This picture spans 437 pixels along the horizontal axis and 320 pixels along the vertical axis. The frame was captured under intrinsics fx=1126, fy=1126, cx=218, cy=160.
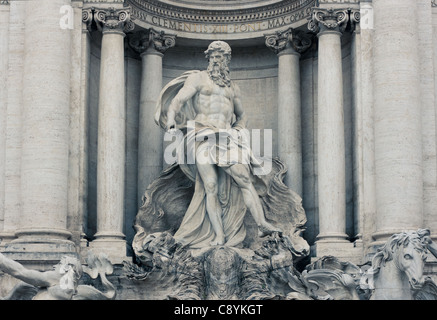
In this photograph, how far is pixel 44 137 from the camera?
24312mm

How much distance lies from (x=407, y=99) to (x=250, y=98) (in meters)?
5.44

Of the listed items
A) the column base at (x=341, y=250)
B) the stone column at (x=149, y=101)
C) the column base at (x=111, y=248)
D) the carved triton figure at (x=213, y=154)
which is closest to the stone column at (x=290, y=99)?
the carved triton figure at (x=213, y=154)

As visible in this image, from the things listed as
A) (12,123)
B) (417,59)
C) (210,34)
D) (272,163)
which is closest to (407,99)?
(417,59)

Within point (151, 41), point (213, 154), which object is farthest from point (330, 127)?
point (151, 41)

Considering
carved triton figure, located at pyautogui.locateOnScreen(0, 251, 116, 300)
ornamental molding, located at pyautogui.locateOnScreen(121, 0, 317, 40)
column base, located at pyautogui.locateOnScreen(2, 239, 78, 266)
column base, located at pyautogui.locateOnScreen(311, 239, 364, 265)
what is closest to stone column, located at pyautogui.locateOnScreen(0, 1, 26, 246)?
column base, located at pyautogui.locateOnScreen(2, 239, 78, 266)

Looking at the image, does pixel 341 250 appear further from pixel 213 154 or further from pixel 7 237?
pixel 7 237

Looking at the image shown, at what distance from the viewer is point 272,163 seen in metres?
26.4

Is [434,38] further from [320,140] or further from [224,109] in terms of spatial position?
[224,109]

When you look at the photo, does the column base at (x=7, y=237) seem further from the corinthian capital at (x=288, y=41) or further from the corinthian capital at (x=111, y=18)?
the corinthian capital at (x=288, y=41)

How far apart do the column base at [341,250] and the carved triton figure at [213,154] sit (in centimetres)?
117

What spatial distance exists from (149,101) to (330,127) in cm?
467

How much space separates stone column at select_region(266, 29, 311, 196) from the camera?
26.9m
